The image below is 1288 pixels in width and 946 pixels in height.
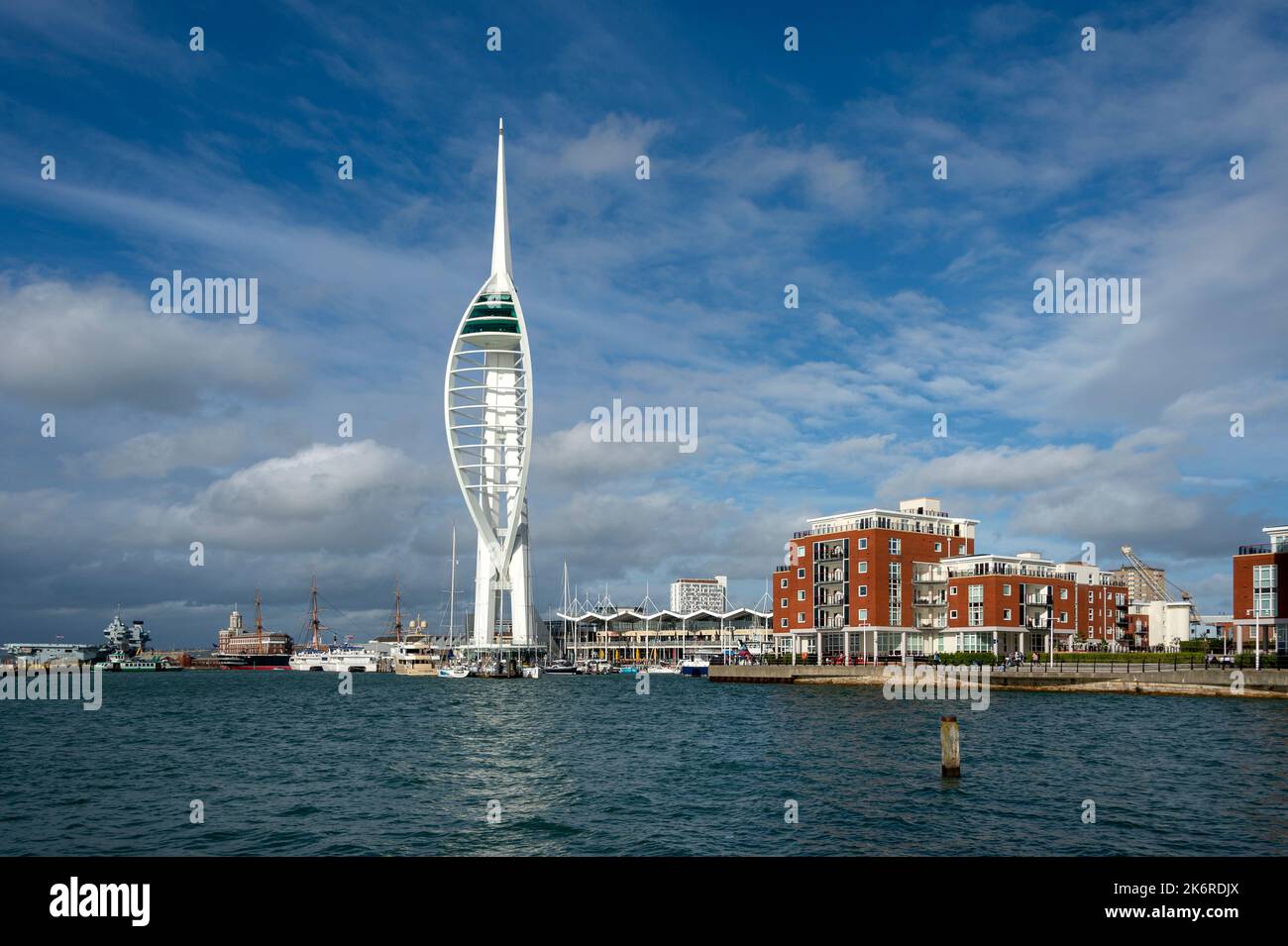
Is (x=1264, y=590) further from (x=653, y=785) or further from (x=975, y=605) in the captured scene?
(x=653, y=785)

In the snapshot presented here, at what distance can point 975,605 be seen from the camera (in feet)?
386

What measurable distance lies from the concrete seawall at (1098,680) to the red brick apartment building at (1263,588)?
25.2 ft

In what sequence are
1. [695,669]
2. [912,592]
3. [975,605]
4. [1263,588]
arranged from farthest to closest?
[695,669] < [912,592] < [975,605] < [1263,588]

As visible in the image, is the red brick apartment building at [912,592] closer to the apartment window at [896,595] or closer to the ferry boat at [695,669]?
the apartment window at [896,595]

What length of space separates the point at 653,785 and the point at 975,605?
89.8m

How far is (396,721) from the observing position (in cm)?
6675

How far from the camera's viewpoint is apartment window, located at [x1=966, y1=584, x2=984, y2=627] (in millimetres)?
117438

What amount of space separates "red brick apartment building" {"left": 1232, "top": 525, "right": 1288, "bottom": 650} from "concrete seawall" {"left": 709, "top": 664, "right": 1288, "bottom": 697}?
767 centimetres

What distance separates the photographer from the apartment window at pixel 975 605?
117438 mm

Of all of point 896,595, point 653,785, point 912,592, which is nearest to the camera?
point 653,785

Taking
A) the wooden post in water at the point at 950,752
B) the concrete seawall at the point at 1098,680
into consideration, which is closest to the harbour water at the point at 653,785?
the wooden post in water at the point at 950,752

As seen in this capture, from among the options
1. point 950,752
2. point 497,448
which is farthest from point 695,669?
point 950,752

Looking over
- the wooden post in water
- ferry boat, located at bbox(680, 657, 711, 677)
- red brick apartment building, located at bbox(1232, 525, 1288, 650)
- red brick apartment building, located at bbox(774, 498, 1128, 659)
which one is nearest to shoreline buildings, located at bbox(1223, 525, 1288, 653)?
red brick apartment building, located at bbox(1232, 525, 1288, 650)
